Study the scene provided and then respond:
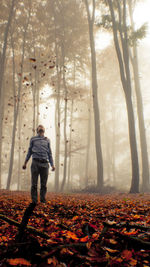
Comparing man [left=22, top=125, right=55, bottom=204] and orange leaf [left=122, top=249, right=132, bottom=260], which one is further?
man [left=22, top=125, right=55, bottom=204]

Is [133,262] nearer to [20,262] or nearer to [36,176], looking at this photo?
[20,262]

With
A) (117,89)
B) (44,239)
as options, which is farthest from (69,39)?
(44,239)

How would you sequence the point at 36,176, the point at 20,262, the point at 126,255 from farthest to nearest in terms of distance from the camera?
the point at 36,176
the point at 126,255
the point at 20,262

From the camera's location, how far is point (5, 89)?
65.6 ft

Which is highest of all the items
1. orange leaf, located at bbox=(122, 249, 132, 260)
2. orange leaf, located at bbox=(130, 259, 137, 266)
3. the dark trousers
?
the dark trousers

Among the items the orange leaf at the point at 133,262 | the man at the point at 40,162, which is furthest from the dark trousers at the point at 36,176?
the orange leaf at the point at 133,262

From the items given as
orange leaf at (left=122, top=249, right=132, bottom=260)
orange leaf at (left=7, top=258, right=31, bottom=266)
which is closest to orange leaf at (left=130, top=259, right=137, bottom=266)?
orange leaf at (left=122, top=249, right=132, bottom=260)

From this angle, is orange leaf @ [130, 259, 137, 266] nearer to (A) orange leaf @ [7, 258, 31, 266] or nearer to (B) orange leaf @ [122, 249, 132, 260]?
(B) orange leaf @ [122, 249, 132, 260]

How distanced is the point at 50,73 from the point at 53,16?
206 inches

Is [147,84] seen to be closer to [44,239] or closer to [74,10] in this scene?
[74,10]

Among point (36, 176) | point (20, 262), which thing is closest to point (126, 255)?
point (20, 262)

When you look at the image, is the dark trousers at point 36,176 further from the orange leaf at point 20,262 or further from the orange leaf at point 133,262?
the orange leaf at point 133,262

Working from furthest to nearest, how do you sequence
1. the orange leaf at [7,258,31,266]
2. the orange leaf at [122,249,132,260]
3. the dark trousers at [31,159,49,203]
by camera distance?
the dark trousers at [31,159,49,203], the orange leaf at [122,249,132,260], the orange leaf at [7,258,31,266]

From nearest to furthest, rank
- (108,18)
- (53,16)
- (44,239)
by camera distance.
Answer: (44,239) → (108,18) → (53,16)
